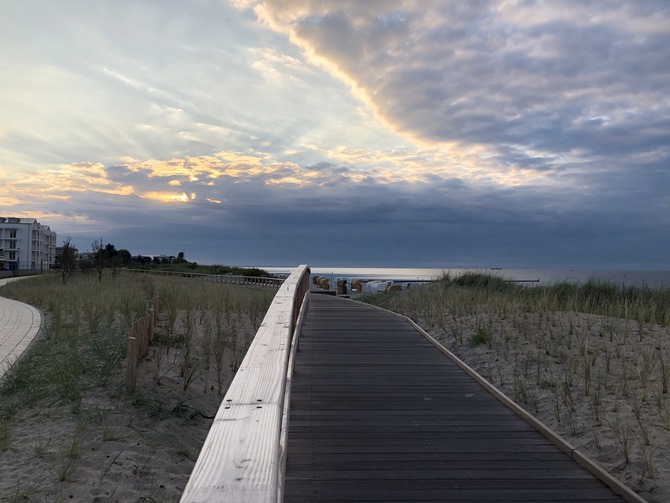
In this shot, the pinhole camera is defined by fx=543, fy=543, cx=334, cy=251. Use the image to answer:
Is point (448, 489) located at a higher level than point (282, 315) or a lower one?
lower

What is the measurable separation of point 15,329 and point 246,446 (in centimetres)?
1253

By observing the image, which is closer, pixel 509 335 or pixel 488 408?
pixel 488 408

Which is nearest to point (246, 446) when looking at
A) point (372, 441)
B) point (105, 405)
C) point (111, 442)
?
point (372, 441)

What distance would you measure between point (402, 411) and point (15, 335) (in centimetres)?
926

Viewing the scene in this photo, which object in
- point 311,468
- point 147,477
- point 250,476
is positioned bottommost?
point 147,477

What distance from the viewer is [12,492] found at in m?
4.02

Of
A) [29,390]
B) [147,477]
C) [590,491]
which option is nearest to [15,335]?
[29,390]

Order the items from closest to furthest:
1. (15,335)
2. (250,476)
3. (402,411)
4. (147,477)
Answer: (250,476) → (147,477) → (402,411) → (15,335)

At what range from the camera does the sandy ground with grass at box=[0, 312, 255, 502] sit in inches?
169

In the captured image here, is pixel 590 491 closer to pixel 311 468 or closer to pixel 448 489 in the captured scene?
pixel 448 489

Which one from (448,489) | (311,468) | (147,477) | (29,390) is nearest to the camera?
(448,489)

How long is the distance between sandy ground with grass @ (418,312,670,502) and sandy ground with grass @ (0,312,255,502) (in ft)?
12.2

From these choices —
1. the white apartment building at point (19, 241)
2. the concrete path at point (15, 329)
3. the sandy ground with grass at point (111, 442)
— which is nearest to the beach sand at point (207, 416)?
the sandy ground with grass at point (111, 442)

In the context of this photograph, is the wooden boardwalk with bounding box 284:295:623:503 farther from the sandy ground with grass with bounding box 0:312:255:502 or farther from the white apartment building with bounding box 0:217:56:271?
the white apartment building with bounding box 0:217:56:271
